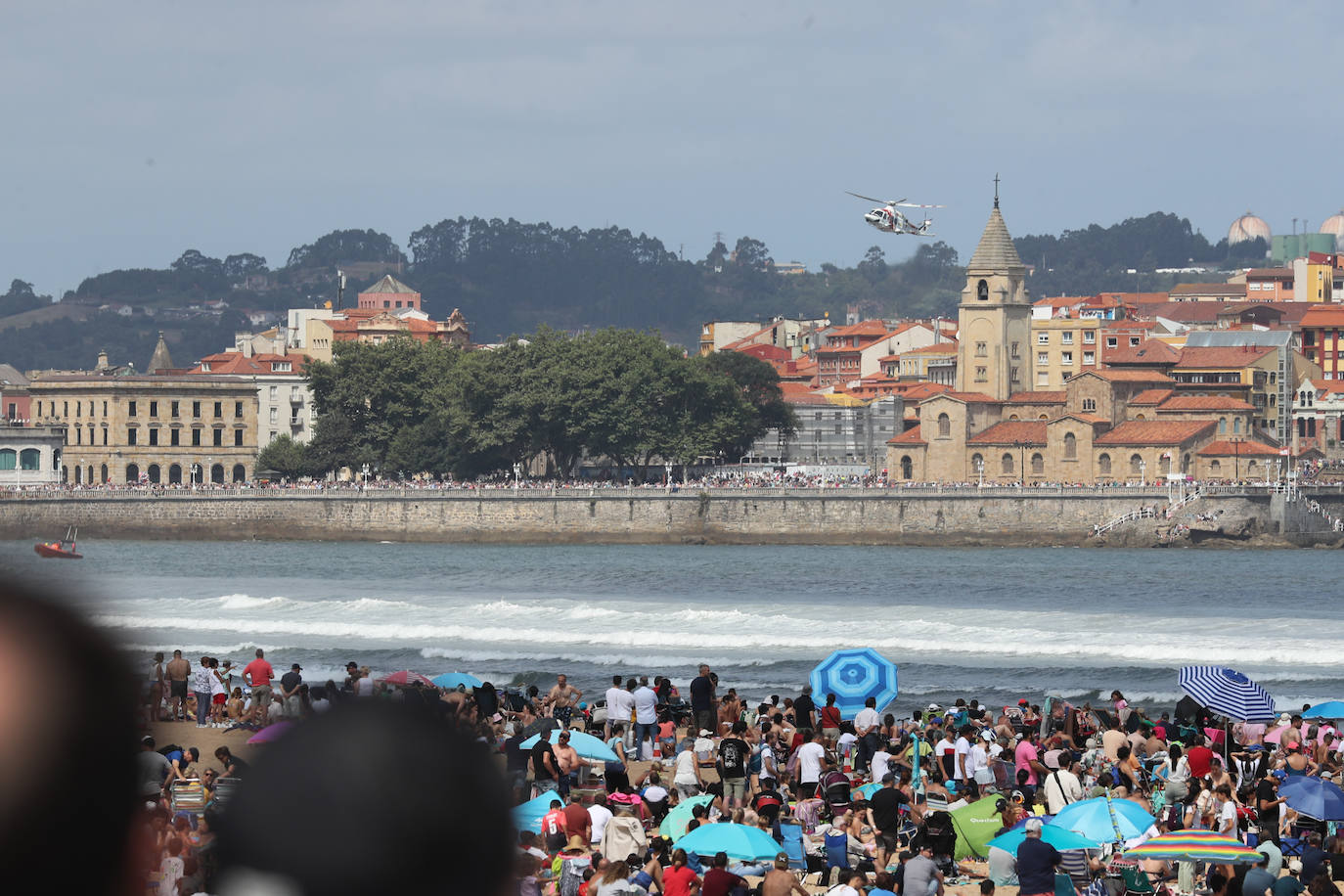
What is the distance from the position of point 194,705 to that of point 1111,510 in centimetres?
5017

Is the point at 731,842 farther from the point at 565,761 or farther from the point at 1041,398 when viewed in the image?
the point at 1041,398

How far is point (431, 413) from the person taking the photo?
79.9 metres

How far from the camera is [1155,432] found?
72.5 m

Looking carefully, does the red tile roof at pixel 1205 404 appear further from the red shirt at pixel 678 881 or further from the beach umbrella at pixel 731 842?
the red shirt at pixel 678 881

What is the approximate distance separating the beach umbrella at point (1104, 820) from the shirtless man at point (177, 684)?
10315 millimetres

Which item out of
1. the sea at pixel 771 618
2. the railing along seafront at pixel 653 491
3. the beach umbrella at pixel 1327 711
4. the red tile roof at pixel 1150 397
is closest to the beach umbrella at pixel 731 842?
the sea at pixel 771 618

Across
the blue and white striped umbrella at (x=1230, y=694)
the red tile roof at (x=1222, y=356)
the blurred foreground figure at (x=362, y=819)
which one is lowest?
the blue and white striped umbrella at (x=1230, y=694)

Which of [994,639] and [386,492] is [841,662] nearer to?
[994,639]

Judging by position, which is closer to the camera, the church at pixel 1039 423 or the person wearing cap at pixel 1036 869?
the person wearing cap at pixel 1036 869

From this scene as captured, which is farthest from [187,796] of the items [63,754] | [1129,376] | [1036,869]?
[1129,376]

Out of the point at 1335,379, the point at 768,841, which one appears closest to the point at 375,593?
the point at 768,841

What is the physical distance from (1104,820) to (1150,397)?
66.3 m

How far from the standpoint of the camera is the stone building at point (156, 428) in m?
83.9

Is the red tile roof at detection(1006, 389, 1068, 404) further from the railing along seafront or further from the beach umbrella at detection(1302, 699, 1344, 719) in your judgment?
the beach umbrella at detection(1302, 699, 1344, 719)
